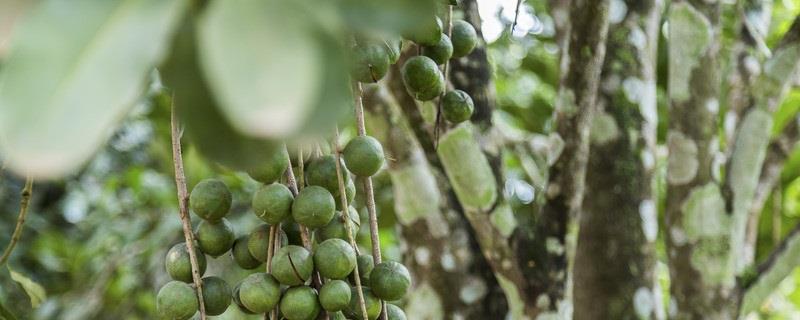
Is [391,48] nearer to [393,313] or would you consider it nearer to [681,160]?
[393,313]

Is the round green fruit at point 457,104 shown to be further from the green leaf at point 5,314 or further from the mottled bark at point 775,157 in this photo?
the mottled bark at point 775,157

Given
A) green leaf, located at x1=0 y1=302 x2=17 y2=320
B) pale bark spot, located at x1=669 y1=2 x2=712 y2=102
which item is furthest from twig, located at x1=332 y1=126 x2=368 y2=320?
pale bark spot, located at x1=669 y1=2 x2=712 y2=102

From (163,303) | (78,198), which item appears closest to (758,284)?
(163,303)

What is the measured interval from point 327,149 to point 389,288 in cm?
16

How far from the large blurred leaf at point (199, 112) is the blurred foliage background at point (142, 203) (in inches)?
65.0

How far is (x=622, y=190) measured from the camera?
1.64 metres

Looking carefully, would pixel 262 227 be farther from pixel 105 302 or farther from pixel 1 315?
pixel 105 302

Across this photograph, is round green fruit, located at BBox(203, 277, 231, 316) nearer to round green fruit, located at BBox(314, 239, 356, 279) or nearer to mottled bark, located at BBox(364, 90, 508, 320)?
round green fruit, located at BBox(314, 239, 356, 279)

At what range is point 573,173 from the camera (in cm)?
140

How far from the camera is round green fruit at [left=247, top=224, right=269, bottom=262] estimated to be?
2.57ft

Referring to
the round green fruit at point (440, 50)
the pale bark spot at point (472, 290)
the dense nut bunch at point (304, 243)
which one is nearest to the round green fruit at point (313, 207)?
the dense nut bunch at point (304, 243)

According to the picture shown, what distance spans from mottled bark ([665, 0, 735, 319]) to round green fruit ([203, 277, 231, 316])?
1087 millimetres

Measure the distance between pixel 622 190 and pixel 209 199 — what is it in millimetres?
1017

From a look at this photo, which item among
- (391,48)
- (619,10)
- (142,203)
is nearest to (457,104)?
(391,48)
